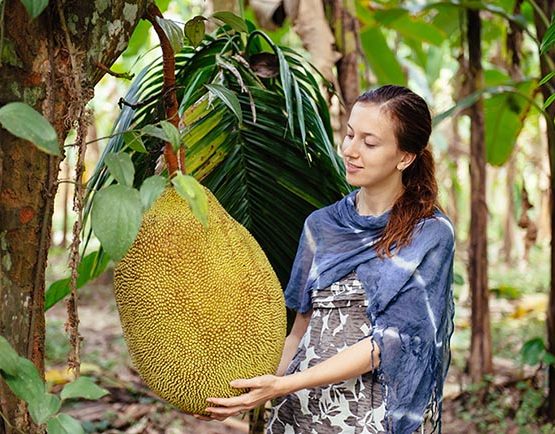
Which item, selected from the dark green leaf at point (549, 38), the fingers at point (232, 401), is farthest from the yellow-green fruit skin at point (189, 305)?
the dark green leaf at point (549, 38)

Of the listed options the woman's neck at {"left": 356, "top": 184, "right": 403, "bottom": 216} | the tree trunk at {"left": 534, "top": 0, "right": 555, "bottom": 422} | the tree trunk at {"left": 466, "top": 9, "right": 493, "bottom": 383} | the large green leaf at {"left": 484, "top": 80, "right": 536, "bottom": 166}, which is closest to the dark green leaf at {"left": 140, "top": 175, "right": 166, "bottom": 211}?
the woman's neck at {"left": 356, "top": 184, "right": 403, "bottom": 216}

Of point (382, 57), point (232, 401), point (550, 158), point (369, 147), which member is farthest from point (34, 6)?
point (382, 57)

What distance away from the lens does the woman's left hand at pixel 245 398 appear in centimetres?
113

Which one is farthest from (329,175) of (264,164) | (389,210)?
(389,210)

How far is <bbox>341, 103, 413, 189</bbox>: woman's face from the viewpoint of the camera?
1353 millimetres

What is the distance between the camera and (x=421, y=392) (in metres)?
1.38

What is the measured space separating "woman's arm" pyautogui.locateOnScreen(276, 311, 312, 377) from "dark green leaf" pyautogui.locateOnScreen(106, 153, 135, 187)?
70cm

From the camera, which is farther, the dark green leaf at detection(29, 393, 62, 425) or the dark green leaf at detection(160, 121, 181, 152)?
the dark green leaf at detection(160, 121, 181, 152)

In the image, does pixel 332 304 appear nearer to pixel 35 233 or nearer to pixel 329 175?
pixel 329 175

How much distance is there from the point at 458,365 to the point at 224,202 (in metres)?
A: 2.95

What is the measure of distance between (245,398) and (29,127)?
21.7 inches

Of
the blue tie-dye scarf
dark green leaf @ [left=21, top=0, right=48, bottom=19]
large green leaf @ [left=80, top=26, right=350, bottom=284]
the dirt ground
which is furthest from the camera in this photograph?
the dirt ground

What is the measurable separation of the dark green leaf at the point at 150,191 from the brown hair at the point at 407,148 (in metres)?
0.61

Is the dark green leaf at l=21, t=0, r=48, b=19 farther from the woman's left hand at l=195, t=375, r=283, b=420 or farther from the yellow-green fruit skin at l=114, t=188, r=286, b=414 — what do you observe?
the woman's left hand at l=195, t=375, r=283, b=420
